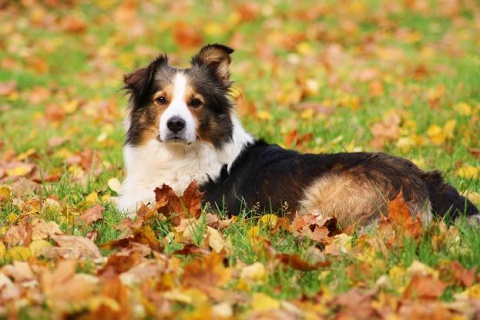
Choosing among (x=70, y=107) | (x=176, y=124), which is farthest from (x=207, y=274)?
(x=70, y=107)

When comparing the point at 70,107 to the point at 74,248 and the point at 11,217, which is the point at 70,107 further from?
the point at 74,248

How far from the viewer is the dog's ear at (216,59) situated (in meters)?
4.53

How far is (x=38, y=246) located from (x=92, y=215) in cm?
69

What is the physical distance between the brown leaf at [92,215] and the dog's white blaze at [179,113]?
25.2 inches

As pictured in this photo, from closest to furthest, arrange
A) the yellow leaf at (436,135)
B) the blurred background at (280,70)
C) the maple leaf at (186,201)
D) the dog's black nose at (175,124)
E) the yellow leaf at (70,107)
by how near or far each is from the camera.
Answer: the maple leaf at (186,201), the dog's black nose at (175,124), the yellow leaf at (436,135), the blurred background at (280,70), the yellow leaf at (70,107)

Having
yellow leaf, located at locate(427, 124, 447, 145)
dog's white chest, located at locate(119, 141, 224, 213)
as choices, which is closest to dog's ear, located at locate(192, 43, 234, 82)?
dog's white chest, located at locate(119, 141, 224, 213)

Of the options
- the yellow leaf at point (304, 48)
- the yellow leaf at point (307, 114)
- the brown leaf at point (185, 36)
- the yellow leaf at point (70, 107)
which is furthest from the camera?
the brown leaf at point (185, 36)

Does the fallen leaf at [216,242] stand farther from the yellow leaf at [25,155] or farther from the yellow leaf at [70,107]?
the yellow leaf at [70,107]

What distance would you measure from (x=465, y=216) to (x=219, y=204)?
1484 mm

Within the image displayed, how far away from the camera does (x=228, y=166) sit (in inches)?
171

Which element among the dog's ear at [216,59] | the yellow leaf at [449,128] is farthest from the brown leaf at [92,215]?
the yellow leaf at [449,128]

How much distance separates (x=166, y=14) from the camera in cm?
1250

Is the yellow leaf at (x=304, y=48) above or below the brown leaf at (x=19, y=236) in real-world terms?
above

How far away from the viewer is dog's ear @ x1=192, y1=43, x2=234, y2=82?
178 inches
